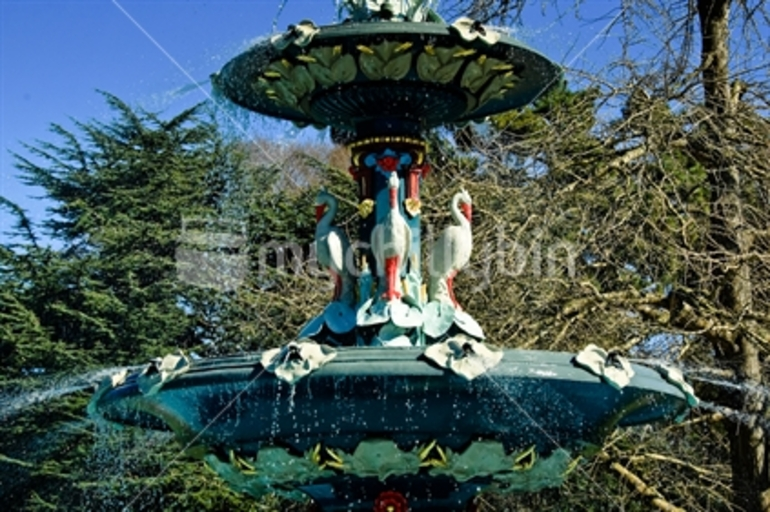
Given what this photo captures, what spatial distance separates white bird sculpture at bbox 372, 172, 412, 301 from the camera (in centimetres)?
632

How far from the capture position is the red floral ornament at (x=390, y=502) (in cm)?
588

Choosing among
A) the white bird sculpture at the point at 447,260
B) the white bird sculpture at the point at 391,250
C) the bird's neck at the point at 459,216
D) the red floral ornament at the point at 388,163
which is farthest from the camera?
the red floral ornament at the point at 388,163

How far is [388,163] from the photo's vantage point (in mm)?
6719

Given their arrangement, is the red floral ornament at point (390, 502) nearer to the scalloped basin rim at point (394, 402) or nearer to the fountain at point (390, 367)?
the fountain at point (390, 367)

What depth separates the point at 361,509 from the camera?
19.8 feet

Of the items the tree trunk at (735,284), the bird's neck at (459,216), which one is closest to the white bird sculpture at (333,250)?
the bird's neck at (459,216)

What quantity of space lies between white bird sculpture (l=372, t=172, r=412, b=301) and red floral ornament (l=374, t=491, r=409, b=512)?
100cm

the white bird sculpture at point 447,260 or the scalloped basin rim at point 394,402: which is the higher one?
the white bird sculpture at point 447,260

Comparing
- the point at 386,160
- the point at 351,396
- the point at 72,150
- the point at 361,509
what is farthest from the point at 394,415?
the point at 72,150

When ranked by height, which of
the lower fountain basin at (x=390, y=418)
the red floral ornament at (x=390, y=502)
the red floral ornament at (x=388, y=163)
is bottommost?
the red floral ornament at (x=390, y=502)

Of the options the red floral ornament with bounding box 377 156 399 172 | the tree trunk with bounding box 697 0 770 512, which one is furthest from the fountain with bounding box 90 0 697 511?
the tree trunk with bounding box 697 0 770 512

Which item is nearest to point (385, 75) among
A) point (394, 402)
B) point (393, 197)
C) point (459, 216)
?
point (393, 197)

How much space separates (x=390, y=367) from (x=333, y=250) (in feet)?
5.43

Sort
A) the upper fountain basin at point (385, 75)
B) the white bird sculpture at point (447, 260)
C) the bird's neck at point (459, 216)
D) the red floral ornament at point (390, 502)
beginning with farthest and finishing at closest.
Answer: the bird's neck at point (459, 216)
the white bird sculpture at point (447, 260)
the upper fountain basin at point (385, 75)
the red floral ornament at point (390, 502)
